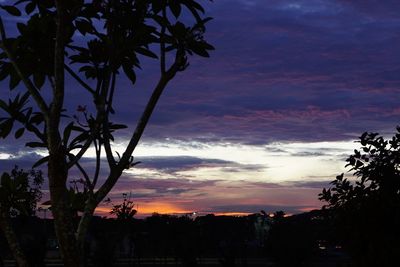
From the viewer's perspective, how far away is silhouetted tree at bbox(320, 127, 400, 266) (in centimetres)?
811

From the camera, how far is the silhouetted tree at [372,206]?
8.11m

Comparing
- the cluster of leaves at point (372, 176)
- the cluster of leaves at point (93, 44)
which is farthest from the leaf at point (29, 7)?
the cluster of leaves at point (372, 176)

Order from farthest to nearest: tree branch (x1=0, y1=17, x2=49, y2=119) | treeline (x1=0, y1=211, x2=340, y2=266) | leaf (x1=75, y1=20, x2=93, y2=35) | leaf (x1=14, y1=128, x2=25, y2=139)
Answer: treeline (x1=0, y1=211, x2=340, y2=266)
leaf (x1=14, y1=128, x2=25, y2=139)
leaf (x1=75, y1=20, x2=93, y2=35)
tree branch (x1=0, y1=17, x2=49, y2=119)

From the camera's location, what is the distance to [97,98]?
791 centimetres

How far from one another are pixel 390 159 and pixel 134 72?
4.04m

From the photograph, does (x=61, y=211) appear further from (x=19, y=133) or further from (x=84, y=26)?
(x=84, y=26)

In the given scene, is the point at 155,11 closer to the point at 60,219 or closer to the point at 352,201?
the point at 60,219

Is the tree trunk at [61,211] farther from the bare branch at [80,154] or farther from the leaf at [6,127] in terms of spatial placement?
the leaf at [6,127]

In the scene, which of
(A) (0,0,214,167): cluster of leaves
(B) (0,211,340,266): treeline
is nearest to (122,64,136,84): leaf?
(A) (0,0,214,167): cluster of leaves

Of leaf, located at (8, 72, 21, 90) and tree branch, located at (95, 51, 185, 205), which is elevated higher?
leaf, located at (8, 72, 21, 90)

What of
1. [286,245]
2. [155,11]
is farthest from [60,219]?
[286,245]

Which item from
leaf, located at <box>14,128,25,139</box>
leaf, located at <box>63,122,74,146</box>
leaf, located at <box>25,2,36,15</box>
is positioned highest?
leaf, located at <box>25,2,36,15</box>

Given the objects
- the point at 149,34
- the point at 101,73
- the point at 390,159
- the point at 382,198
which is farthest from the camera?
the point at 390,159

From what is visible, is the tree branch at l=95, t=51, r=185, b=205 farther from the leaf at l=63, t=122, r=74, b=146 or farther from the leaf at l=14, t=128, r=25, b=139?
the leaf at l=14, t=128, r=25, b=139
